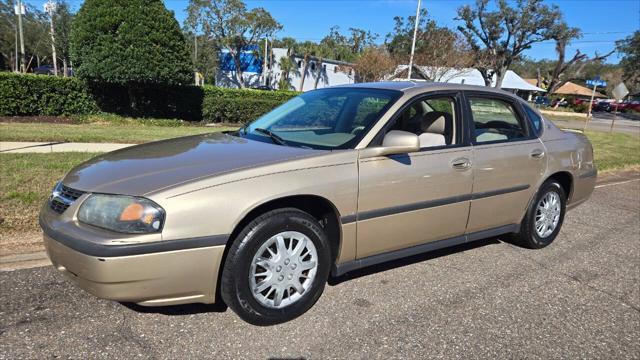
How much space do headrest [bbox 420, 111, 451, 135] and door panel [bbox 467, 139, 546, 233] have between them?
32 centimetres

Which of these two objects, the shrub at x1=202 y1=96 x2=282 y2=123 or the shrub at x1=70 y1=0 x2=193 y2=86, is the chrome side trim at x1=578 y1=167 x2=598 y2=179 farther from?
the shrub at x1=70 y1=0 x2=193 y2=86

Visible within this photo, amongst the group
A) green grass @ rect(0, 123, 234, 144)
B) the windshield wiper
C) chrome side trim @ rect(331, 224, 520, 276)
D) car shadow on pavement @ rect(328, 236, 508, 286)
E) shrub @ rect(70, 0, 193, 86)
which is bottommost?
car shadow on pavement @ rect(328, 236, 508, 286)

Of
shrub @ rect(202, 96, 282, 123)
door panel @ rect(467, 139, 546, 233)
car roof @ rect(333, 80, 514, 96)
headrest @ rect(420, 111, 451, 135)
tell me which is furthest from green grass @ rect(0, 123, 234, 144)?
door panel @ rect(467, 139, 546, 233)

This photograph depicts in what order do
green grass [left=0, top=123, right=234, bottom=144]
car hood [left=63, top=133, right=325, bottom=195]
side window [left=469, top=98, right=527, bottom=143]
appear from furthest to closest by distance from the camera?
green grass [left=0, top=123, right=234, bottom=144] → side window [left=469, top=98, right=527, bottom=143] → car hood [left=63, top=133, right=325, bottom=195]

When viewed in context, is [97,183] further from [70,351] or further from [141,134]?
[141,134]

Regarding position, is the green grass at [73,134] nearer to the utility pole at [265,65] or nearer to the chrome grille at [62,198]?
the chrome grille at [62,198]

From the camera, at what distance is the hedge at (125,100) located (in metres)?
13.0

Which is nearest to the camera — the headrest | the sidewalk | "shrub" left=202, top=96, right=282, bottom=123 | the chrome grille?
the chrome grille

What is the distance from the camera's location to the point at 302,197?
10.1ft

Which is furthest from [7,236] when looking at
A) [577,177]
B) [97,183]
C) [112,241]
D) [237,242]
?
[577,177]

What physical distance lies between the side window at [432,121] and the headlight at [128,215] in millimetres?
2011

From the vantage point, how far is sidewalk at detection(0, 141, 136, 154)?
790 centimetres

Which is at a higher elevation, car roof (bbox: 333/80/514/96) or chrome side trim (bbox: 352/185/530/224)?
car roof (bbox: 333/80/514/96)

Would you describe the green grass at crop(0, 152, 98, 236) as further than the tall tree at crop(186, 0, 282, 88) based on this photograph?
No
